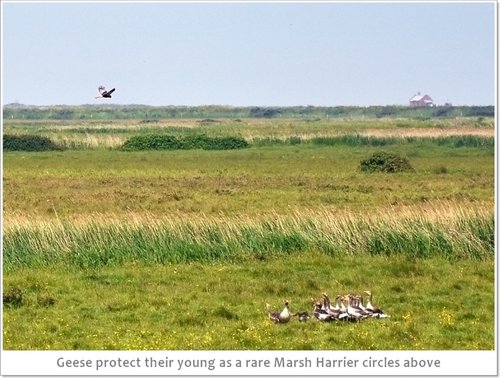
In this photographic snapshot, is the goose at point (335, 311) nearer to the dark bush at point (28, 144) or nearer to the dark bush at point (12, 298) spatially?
the dark bush at point (12, 298)

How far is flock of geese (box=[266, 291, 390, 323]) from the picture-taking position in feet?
Answer: 51.1

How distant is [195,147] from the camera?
6944 cm

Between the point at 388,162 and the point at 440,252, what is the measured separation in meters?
26.0

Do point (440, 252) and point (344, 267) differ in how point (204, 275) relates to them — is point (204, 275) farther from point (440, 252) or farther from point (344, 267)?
point (440, 252)

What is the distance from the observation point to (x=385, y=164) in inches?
1860

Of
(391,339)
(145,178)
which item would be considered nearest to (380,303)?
(391,339)

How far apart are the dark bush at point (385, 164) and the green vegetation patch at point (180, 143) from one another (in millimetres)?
22328

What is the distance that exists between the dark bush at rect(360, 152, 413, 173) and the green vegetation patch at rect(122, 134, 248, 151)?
22.3 meters

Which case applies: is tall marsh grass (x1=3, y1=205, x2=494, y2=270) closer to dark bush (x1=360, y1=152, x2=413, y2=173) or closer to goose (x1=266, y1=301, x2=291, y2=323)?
goose (x1=266, y1=301, x2=291, y2=323)

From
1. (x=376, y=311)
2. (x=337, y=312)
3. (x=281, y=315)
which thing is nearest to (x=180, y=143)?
(x=376, y=311)

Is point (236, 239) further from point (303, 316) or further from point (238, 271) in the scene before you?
point (303, 316)

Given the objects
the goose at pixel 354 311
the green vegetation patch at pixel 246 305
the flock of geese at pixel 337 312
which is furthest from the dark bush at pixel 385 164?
the goose at pixel 354 311

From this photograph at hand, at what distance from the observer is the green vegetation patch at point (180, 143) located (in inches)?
2680

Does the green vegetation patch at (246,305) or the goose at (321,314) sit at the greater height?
the goose at (321,314)
